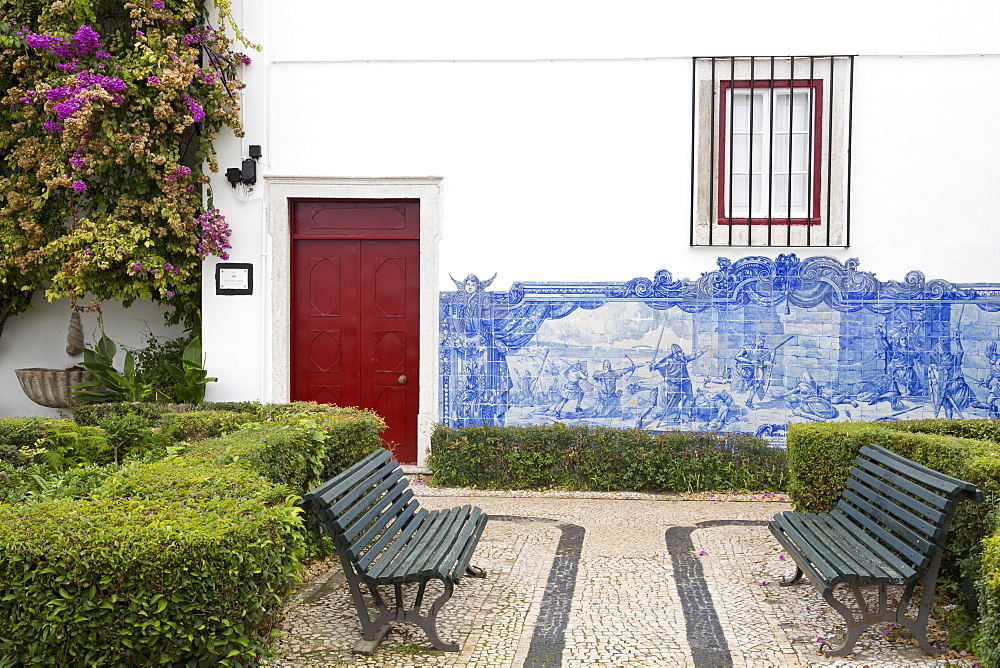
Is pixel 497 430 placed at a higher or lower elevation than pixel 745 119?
lower

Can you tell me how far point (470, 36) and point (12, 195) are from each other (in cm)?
441

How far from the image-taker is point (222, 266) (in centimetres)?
867

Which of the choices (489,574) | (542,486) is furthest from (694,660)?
(542,486)

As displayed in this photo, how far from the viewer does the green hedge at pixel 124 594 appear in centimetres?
300

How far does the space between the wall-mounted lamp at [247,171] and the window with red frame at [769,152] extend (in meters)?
4.40

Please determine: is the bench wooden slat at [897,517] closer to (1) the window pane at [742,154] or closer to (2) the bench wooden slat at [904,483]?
(2) the bench wooden slat at [904,483]

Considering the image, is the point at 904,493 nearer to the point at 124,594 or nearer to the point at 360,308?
the point at 124,594

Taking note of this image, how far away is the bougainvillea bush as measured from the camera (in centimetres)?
789

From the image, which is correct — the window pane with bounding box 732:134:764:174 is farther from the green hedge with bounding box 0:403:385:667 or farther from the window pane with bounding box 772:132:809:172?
the green hedge with bounding box 0:403:385:667

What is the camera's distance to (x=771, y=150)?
27.7 ft

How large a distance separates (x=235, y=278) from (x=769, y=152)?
520 cm

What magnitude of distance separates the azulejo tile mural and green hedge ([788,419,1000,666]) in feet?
6.85

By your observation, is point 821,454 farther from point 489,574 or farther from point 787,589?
point 489,574

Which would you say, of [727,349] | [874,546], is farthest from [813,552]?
[727,349]
